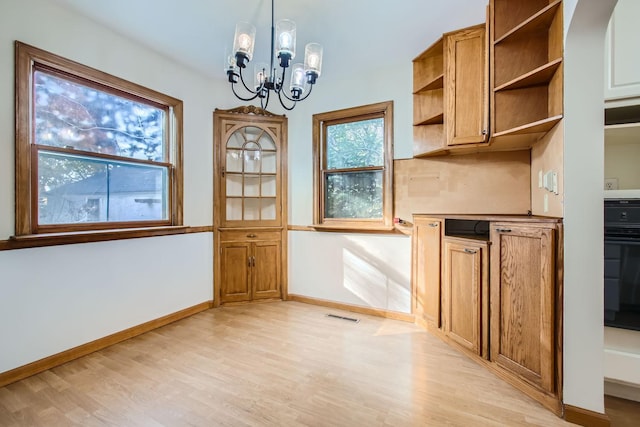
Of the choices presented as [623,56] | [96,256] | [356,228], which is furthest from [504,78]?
[96,256]

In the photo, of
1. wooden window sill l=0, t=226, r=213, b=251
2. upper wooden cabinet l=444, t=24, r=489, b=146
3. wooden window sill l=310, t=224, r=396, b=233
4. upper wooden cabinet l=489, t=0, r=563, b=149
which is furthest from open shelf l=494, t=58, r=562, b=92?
wooden window sill l=0, t=226, r=213, b=251

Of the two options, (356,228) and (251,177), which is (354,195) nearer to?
(356,228)

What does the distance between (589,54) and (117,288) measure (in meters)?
3.78

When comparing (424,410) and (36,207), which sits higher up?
(36,207)

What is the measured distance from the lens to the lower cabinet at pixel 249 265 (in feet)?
11.4

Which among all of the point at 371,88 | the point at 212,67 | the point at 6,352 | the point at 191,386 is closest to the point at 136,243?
the point at 6,352

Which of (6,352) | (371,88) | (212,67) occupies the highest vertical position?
(212,67)

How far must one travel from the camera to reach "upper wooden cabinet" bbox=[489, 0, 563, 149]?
194 centimetres

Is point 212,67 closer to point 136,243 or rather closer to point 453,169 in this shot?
point 136,243

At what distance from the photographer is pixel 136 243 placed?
8.80 feet

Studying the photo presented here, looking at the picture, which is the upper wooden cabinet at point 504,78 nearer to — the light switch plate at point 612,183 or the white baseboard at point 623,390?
the light switch plate at point 612,183

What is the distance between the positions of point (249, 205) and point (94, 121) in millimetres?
1746

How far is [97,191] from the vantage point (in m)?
2.48

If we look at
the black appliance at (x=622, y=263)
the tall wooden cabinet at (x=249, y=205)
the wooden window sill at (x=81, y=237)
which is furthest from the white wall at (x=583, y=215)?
the wooden window sill at (x=81, y=237)
